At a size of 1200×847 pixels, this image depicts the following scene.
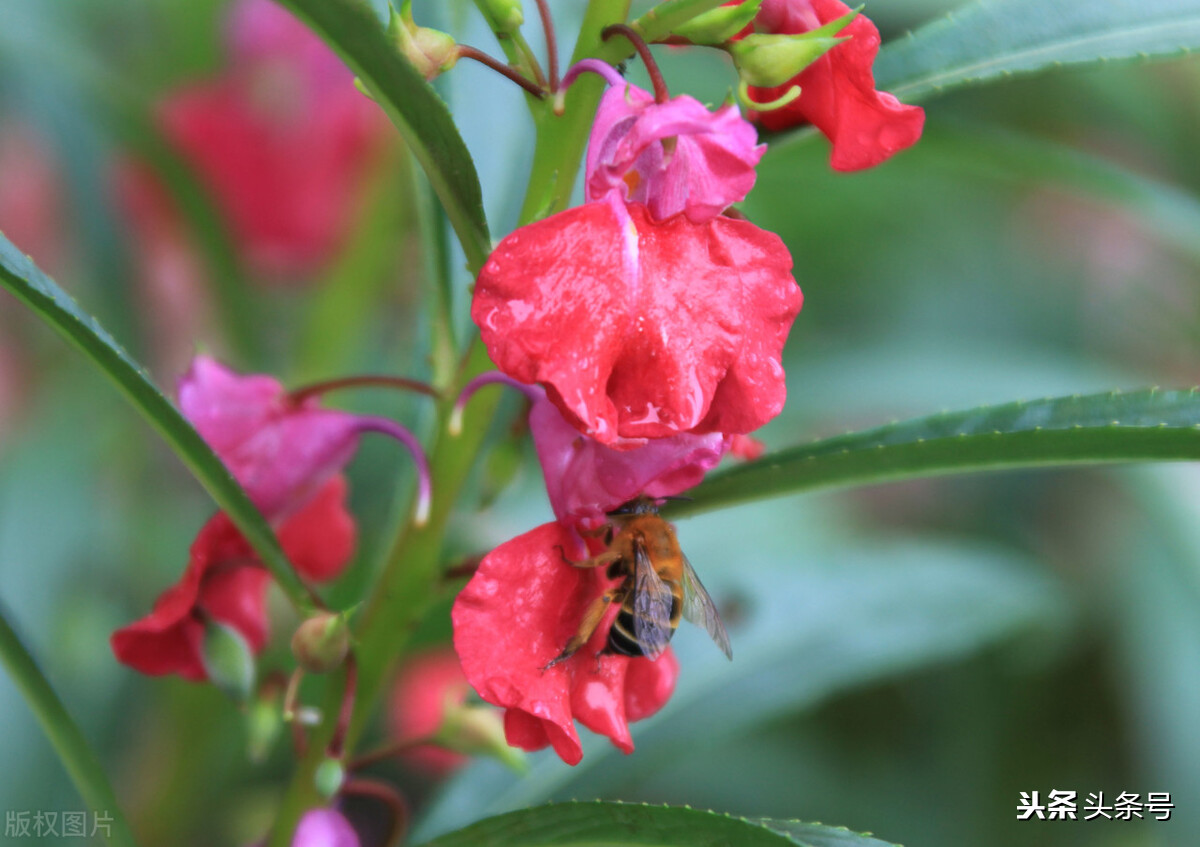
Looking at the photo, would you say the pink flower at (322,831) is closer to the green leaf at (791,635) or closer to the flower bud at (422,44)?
the green leaf at (791,635)

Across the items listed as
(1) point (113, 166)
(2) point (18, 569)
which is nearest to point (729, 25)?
(2) point (18, 569)

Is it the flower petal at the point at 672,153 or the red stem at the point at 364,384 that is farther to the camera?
the red stem at the point at 364,384

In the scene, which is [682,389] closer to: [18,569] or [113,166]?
[18,569]

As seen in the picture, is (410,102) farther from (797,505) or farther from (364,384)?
(797,505)

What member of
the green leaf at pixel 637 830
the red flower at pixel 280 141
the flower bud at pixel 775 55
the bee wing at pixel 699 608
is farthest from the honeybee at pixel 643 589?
the red flower at pixel 280 141

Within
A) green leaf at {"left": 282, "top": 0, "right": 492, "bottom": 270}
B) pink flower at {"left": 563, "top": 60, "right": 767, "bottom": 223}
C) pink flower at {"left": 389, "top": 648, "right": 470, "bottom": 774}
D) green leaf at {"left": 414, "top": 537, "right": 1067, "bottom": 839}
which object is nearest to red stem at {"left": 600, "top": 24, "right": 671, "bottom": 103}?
pink flower at {"left": 563, "top": 60, "right": 767, "bottom": 223}

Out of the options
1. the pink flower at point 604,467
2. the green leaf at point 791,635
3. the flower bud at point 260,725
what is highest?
the pink flower at point 604,467
